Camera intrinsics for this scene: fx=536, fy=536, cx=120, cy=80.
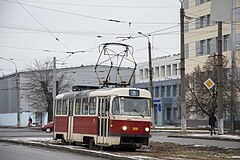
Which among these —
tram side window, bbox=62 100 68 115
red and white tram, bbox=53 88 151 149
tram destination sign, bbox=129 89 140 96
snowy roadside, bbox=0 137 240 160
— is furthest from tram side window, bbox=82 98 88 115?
tram destination sign, bbox=129 89 140 96

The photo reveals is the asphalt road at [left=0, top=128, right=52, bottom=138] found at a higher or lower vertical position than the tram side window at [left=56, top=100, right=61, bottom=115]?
lower

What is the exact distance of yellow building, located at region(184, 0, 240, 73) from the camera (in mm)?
63406

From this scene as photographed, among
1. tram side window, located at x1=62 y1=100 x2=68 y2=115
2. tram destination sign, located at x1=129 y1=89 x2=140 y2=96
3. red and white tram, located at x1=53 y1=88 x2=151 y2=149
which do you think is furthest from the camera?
tram side window, located at x1=62 y1=100 x2=68 y2=115

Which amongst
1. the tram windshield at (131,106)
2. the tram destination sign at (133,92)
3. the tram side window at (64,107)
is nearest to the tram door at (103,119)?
the tram windshield at (131,106)

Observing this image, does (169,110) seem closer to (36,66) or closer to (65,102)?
(36,66)

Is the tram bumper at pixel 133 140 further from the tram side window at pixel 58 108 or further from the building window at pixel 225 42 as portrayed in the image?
the building window at pixel 225 42

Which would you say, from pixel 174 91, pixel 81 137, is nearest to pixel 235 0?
pixel 174 91

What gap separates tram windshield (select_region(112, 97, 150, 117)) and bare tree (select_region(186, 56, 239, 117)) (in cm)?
2882

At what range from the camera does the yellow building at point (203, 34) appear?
2496 inches

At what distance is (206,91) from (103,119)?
1249 inches

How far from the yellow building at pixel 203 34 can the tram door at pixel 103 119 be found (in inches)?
1591

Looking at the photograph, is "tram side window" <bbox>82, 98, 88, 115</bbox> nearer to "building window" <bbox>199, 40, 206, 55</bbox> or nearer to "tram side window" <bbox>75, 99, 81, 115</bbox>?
"tram side window" <bbox>75, 99, 81, 115</bbox>

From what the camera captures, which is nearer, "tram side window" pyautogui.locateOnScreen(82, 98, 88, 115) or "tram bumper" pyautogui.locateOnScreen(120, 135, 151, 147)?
"tram bumper" pyautogui.locateOnScreen(120, 135, 151, 147)

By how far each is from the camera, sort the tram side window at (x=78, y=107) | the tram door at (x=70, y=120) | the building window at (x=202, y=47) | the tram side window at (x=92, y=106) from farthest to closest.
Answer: the building window at (x=202, y=47), the tram door at (x=70, y=120), the tram side window at (x=78, y=107), the tram side window at (x=92, y=106)
